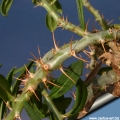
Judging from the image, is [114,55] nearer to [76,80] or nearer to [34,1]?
[76,80]

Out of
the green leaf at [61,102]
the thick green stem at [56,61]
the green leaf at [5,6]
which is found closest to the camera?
the thick green stem at [56,61]

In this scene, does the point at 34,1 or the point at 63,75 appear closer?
the point at 63,75

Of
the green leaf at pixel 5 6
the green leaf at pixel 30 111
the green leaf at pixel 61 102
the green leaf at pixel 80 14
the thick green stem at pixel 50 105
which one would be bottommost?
the green leaf at pixel 61 102

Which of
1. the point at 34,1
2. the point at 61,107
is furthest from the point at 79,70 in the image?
the point at 34,1

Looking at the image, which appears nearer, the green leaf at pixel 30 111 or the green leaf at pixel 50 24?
the green leaf at pixel 30 111

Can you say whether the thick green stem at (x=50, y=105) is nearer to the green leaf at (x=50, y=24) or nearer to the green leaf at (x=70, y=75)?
the green leaf at (x=70, y=75)

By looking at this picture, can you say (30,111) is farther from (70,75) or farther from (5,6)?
(5,6)

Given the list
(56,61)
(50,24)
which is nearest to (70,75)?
(56,61)

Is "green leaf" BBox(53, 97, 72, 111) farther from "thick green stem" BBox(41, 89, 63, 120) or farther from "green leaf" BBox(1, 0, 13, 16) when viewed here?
"green leaf" BBox(1, 0, 13, 16)

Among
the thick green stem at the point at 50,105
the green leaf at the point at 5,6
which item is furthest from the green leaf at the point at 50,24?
the thick green stem at the point at 50,105
